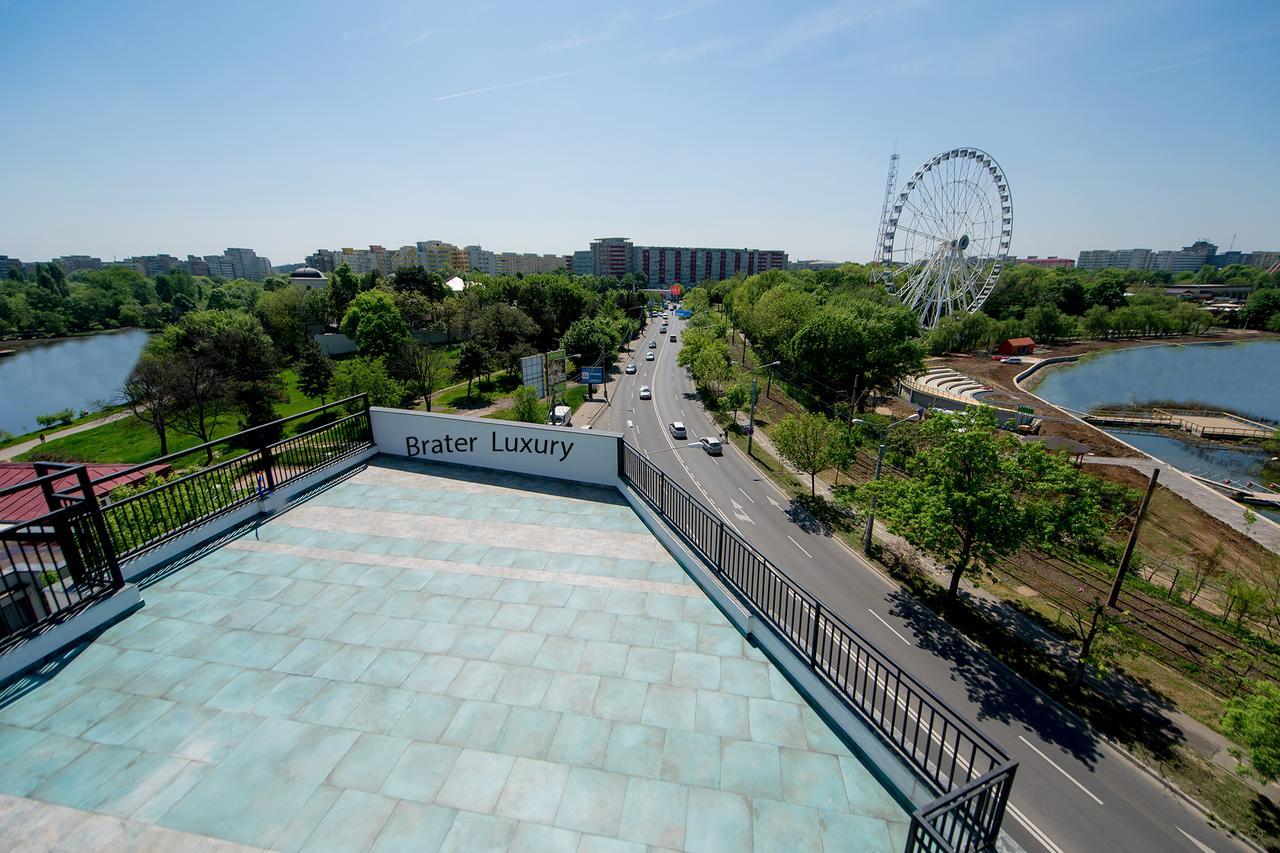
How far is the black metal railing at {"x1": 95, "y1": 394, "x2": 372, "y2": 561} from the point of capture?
23.2 ft

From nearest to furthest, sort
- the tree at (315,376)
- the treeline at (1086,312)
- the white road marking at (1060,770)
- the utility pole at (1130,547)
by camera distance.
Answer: the white road marking at (1060,770), the utility pole at (1130,547), the tree at (315,376), the treeline at (1086,312)

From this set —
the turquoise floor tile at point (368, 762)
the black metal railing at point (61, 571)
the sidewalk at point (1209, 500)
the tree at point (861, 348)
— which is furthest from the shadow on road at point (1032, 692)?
the tree at point (861, 348)

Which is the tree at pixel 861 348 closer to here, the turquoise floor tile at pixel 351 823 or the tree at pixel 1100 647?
the tree at pixel 1100 647

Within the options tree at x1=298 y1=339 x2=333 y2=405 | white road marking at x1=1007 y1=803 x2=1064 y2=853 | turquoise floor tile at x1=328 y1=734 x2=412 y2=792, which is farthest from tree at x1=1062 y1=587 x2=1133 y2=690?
tree at x1=298 y1=339 x2=333 y2=405

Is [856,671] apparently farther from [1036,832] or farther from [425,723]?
[1036,832]

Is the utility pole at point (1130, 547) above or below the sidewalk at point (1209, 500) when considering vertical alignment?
above

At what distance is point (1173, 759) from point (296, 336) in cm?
8698

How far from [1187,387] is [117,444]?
124 meters

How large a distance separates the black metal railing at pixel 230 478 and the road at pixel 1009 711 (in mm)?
19076

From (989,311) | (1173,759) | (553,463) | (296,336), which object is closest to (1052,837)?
(1173,759)

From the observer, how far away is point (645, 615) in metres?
6.27

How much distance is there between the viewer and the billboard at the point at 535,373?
39588 mm

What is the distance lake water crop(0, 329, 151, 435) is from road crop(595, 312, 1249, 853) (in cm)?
5705

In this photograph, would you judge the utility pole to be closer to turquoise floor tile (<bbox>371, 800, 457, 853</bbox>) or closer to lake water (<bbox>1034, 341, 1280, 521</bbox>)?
turquoise floor tile (<bbox>371, 800, 457, 853</bbox>)
